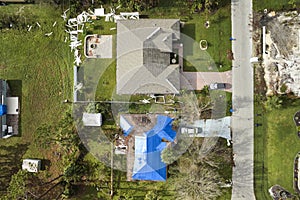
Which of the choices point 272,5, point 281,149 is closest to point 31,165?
point 281,149

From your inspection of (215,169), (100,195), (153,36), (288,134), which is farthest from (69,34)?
(288,134)

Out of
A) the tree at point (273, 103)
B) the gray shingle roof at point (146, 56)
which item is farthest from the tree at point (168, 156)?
the tree at point (273, 103)

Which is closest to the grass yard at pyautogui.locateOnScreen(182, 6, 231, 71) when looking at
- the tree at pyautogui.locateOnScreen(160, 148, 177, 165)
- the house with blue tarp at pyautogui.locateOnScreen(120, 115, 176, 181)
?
the house with blue tarp at pyautogui.locateOnScreen(120, 115, 176, 181)

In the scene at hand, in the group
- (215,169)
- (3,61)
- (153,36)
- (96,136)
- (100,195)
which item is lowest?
(100,195)

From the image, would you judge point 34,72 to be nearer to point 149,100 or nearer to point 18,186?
point 18,186

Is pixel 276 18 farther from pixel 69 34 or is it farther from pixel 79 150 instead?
pixel 79 150

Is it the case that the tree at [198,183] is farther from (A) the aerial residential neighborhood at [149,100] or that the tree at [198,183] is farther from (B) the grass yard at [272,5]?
(B) the grass yard at [272,5]
